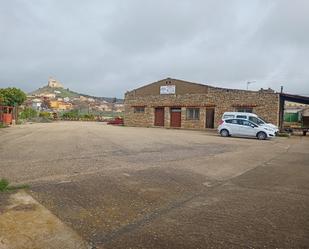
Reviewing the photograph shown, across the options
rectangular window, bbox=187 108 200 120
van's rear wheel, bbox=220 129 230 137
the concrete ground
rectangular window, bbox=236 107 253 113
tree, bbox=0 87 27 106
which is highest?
tree, bbox=0 87 27 106

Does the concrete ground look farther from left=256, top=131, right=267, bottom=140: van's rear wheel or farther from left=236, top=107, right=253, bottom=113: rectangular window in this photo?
left=236, top=107, right=253, bottom=113: rectangular window

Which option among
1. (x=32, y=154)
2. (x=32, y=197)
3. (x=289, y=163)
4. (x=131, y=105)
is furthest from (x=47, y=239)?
(x=131, y=105)

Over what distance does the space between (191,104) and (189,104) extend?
0.25m

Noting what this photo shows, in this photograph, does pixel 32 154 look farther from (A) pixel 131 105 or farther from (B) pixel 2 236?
(A) pixel 131 105

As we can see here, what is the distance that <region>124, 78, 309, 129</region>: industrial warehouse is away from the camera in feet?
90.6

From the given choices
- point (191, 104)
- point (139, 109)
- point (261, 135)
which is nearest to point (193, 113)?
point (191, 104)

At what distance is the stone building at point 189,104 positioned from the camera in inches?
1092

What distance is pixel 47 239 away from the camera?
366 centimetres

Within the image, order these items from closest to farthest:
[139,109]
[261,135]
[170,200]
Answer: [170,200], [261,135], [139,109]

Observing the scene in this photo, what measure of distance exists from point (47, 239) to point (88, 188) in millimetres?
2359

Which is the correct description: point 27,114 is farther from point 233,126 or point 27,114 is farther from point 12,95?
point 233,126

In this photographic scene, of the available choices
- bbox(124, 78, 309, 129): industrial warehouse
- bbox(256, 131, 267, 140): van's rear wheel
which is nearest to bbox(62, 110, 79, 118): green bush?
bbox(124, 78, 309, 129): industrial warehouse

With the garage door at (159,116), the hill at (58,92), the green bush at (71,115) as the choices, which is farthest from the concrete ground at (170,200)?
the hill at (58,92)

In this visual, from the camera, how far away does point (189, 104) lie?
32.3 m
